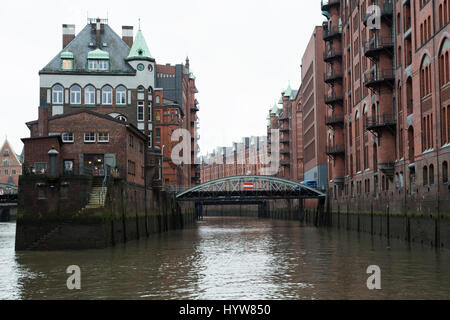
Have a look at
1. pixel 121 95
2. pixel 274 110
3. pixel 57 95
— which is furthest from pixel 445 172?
pixel 274 110

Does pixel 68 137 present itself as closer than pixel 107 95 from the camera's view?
Yes

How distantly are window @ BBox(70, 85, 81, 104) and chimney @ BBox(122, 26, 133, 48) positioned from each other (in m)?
9.74

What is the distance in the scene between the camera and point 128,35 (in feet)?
258

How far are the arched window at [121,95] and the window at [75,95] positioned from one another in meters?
4.33

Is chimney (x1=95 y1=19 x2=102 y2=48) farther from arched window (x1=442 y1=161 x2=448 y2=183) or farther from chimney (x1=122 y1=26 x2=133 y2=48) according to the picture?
arched window (x1=442 y1=161 x2=448 y2=183)

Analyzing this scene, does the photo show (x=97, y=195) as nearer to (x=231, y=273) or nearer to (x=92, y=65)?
(x=231, y=273)

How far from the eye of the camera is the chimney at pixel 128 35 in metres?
78.1

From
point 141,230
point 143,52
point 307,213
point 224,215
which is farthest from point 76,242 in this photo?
point 224,215

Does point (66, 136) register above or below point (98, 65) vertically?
below

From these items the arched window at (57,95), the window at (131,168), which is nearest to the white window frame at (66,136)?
the window at (131,168)

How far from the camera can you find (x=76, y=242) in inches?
1506

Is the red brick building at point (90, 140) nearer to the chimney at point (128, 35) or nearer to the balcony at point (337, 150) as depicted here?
the chimney at point (128, 35)

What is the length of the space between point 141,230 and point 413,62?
2663cm

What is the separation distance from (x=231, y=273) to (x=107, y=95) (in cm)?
4832
